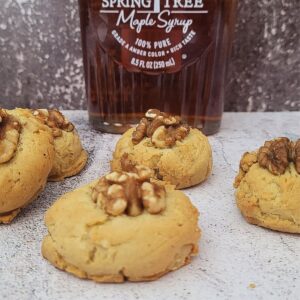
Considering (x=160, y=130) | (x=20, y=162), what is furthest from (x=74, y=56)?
(x=20, y=162)

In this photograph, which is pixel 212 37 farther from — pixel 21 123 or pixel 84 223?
pixel 84 223

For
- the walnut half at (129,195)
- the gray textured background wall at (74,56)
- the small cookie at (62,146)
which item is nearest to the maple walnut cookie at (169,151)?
the small cookie at (62,146)

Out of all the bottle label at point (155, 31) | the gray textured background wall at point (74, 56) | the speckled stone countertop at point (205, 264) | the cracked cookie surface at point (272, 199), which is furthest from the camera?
the gray textured background wall at point (74, 56)

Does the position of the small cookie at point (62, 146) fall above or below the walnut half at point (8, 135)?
below

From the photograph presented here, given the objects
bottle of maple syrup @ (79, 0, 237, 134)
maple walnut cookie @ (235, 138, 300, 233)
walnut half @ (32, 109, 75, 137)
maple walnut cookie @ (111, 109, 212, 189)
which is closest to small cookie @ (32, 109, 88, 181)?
walnut half @ (32, 109, 75, 137)

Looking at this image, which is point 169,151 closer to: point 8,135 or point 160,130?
point 160,130

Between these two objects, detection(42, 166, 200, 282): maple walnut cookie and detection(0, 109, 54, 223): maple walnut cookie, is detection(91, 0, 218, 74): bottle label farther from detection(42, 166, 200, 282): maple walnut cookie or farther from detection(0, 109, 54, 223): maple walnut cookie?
detection(42, 166, 200, 282): maple walnut cookie

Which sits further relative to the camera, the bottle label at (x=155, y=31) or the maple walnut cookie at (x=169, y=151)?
the bottle label at (x=155, y=31)

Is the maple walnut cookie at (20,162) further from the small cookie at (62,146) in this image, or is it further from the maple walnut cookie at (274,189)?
the maple walnut cookie at (274,189)
